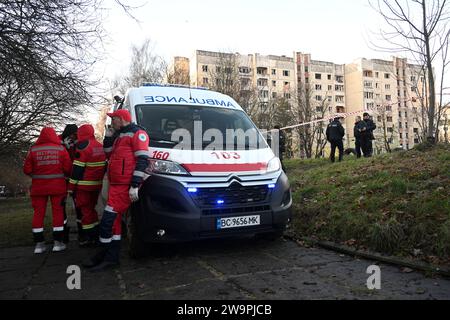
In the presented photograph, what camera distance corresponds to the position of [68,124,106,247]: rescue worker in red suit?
553 centimetres

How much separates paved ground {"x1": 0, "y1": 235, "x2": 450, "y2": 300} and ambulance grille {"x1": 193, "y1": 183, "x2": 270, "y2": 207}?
2.48 ft

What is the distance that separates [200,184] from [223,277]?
3.78 ft

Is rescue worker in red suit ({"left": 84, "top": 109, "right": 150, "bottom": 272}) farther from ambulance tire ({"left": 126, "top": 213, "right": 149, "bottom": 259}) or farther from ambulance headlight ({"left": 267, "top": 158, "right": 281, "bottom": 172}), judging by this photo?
ambulance headlight ({"left": 267, "top": 158, "right": 281, "bottom": 172})

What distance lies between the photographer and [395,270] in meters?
4.14

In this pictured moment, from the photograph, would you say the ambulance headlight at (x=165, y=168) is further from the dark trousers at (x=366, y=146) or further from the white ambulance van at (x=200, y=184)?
the dark trousers at (x=366, y=146)

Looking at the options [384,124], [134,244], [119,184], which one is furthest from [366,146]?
[384,124]

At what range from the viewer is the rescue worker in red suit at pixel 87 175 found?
18.1 feet

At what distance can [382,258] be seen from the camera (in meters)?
4.44

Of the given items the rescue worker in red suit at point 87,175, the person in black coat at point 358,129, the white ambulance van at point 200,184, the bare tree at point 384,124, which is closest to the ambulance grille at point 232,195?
the white ambulance van at point 200,184

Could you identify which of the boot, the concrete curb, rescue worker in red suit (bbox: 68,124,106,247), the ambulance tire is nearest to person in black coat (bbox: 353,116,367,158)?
the concrete curb

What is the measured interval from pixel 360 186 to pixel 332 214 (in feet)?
4.27

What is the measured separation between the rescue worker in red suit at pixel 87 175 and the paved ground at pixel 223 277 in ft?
2.14

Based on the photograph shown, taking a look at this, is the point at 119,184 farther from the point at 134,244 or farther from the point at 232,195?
the point at 232,195

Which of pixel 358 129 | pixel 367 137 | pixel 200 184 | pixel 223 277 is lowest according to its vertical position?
pixel 223 277
